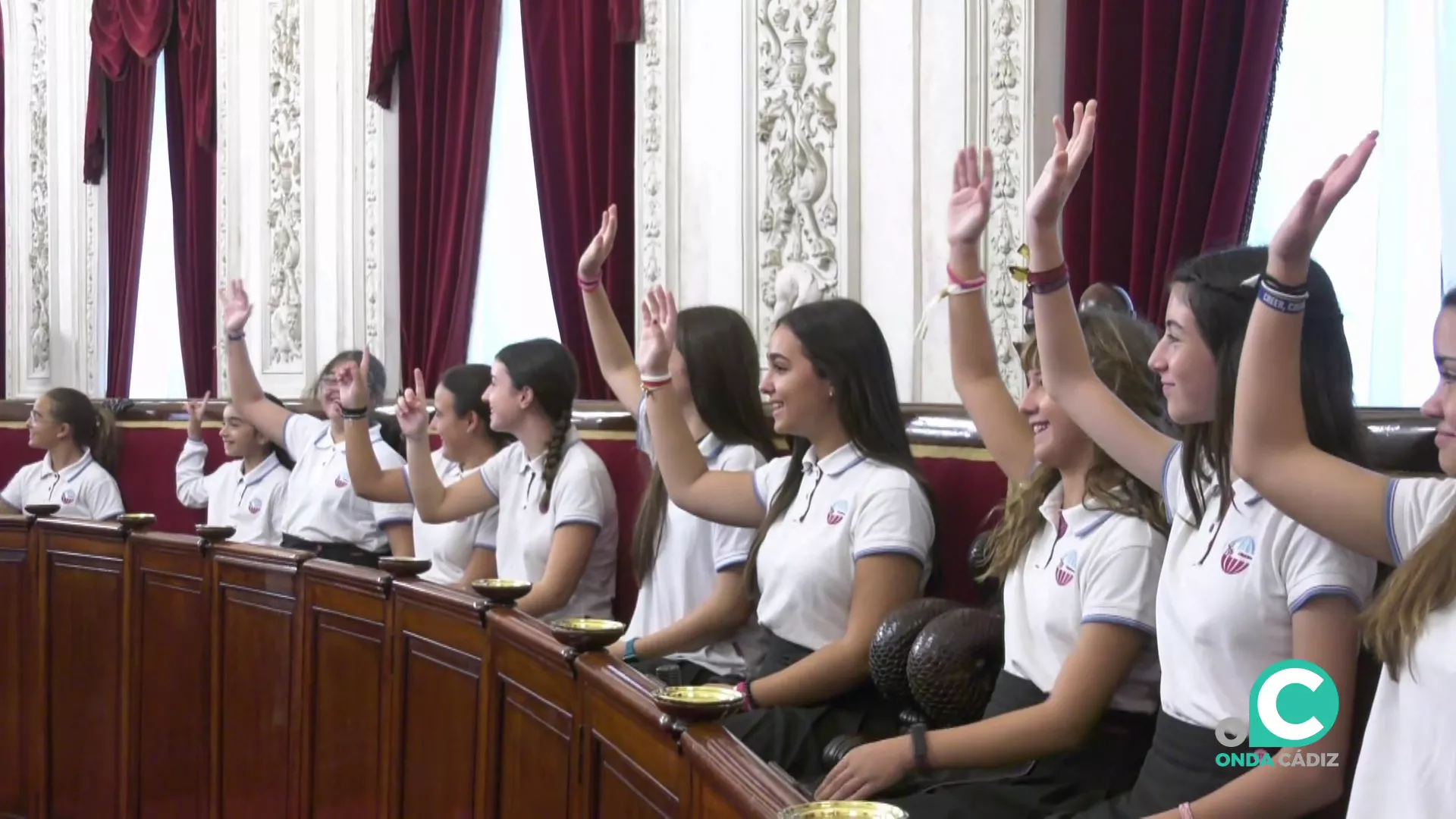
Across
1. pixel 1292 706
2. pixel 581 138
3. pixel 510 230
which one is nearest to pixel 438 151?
pixel 510 230

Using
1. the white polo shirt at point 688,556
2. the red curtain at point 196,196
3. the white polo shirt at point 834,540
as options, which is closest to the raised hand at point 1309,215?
the white polo shirt at point 834,540

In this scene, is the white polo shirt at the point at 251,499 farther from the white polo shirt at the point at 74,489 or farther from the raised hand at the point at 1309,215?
the raised hand at the point at 1309,215

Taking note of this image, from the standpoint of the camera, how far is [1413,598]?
4.70 ft

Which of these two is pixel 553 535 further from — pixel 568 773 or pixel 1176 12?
pixel 1176 12

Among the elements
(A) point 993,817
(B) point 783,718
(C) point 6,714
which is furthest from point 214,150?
(A) point 993,817

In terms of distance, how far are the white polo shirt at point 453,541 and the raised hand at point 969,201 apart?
6.41 feet

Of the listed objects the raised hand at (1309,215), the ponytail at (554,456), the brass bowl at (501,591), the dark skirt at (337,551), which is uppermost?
the raised hand at (1309,215)

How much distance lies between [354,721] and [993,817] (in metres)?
1.61

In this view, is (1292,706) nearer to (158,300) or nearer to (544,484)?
(544,484)

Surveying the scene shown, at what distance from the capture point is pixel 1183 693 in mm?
1821

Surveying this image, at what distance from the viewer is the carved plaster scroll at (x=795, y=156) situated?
14.3 feet

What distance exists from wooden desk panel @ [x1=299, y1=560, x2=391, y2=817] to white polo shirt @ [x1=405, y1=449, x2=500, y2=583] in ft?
2.76

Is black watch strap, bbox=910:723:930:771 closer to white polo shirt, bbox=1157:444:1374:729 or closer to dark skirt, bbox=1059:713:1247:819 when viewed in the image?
dark skirt, bbox=1059:713:1247:819

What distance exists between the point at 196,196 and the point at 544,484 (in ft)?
15.6
